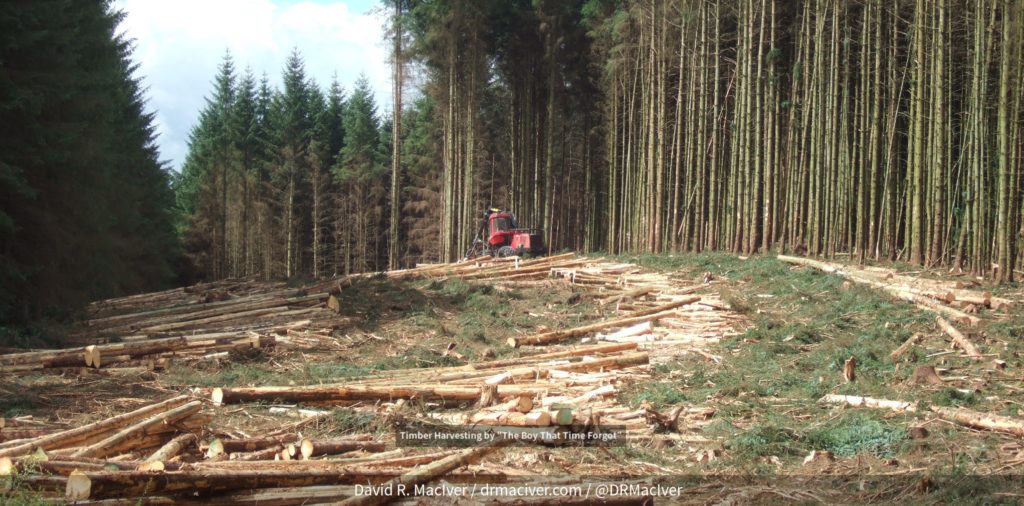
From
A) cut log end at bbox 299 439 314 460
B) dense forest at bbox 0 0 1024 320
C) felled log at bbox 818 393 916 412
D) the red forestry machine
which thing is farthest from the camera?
the red forestry machine

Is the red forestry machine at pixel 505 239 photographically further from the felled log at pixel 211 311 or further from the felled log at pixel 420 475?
the felled log at pixel 420 475

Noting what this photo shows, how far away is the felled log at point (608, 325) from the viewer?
39.5 ft

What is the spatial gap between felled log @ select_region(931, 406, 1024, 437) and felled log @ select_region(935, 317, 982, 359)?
2.40m

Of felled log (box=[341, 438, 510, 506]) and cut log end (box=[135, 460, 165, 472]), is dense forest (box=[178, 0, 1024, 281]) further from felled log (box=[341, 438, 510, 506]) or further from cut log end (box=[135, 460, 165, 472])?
cut log end (box=[135, 460, 165, 472])

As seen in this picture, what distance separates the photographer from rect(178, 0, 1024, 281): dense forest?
1602cm

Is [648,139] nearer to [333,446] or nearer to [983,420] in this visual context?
[983,420]

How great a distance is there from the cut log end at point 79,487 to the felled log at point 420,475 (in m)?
1.46

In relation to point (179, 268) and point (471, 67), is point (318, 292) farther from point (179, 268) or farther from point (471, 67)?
point (179, 268)

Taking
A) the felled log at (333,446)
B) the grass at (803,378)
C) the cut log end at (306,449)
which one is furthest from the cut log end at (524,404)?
the cut log end at (306,449)

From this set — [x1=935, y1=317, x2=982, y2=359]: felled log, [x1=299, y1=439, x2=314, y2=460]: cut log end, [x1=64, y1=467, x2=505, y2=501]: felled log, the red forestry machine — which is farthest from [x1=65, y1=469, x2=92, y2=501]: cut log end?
the red forestry machine

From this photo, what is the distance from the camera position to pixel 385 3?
94.5 feet

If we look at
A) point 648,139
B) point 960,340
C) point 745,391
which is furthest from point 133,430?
point 648,139

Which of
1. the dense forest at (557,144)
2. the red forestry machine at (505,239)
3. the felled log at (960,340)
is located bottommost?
the felled log at (960,340)

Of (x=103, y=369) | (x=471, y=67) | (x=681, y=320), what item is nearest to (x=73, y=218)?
(x=103, y=369)
